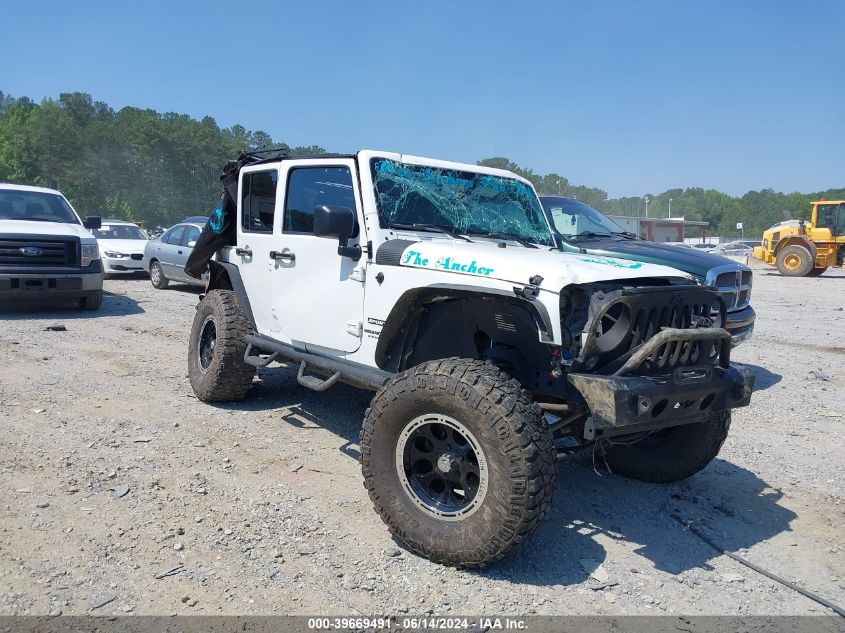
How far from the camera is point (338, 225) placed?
3990 millimetres

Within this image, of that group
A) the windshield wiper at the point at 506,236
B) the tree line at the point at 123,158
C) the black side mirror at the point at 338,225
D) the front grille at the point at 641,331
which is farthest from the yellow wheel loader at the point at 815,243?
the tree line at the point at 123,158

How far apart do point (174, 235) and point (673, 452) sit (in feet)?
42.5

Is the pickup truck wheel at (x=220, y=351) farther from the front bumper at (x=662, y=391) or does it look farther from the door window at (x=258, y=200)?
the front bumper at (x=662, y=391)

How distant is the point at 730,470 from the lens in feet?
15.7

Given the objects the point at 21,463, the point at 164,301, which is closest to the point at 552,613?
the point at 21,463

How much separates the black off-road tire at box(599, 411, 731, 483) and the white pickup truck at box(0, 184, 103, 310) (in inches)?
351

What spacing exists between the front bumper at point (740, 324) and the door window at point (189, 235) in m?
10.9

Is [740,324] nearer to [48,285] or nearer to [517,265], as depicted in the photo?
[517,265]

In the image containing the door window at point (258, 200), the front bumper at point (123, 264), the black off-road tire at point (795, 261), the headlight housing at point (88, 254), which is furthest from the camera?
the black off-road tire at point (795, 261)

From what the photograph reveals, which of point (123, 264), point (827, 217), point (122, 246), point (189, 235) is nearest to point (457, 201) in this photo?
point (189, 235)

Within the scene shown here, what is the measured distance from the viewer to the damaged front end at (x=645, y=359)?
10.0ft

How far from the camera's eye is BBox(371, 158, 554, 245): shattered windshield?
4371mm

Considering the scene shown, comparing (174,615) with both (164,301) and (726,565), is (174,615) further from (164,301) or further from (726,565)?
(164,301)

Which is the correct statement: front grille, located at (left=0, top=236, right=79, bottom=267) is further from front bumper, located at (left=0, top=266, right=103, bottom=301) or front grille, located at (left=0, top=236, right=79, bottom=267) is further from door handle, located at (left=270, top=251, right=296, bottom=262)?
door handle, located at (left=270, top=251, right=296, bottom=262)
